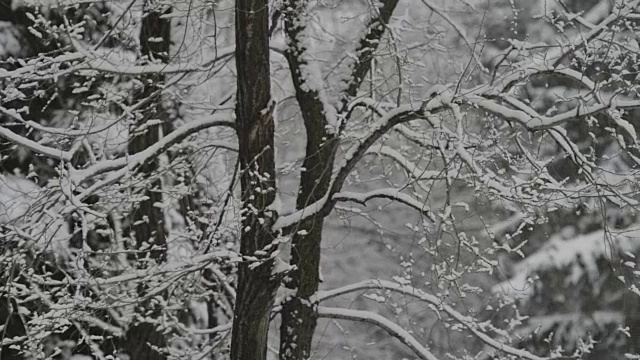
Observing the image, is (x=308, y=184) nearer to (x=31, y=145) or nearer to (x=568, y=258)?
(x=31, y=145)

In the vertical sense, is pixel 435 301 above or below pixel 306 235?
below

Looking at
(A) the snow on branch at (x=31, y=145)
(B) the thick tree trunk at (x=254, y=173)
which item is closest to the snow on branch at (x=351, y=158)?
(B) the thick tree trunk at (x=254, y=173)

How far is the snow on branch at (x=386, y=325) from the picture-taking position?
561 cm

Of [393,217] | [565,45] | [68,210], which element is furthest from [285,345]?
[393,217]

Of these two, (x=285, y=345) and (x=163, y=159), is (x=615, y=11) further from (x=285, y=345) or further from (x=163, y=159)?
(x=163, y=159)

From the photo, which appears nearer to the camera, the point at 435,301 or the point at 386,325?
the point at 435,301

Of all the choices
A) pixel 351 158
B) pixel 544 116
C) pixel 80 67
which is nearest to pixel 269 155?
pixel 351 158

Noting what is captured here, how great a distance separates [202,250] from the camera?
511 cm

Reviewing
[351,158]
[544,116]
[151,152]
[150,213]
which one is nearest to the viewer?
[544,116]

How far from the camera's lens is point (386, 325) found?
5684mm

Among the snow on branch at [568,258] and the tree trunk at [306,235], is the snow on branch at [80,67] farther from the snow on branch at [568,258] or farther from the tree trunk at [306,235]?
the snow on branch at [568,258]

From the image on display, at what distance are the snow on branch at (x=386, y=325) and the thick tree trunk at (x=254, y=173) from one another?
900mm

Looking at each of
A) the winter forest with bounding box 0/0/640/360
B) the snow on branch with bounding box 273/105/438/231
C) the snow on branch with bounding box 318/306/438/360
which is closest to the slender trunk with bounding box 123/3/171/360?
the winter forest with bounding box 0/0/640/360

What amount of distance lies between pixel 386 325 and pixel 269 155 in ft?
5.52
